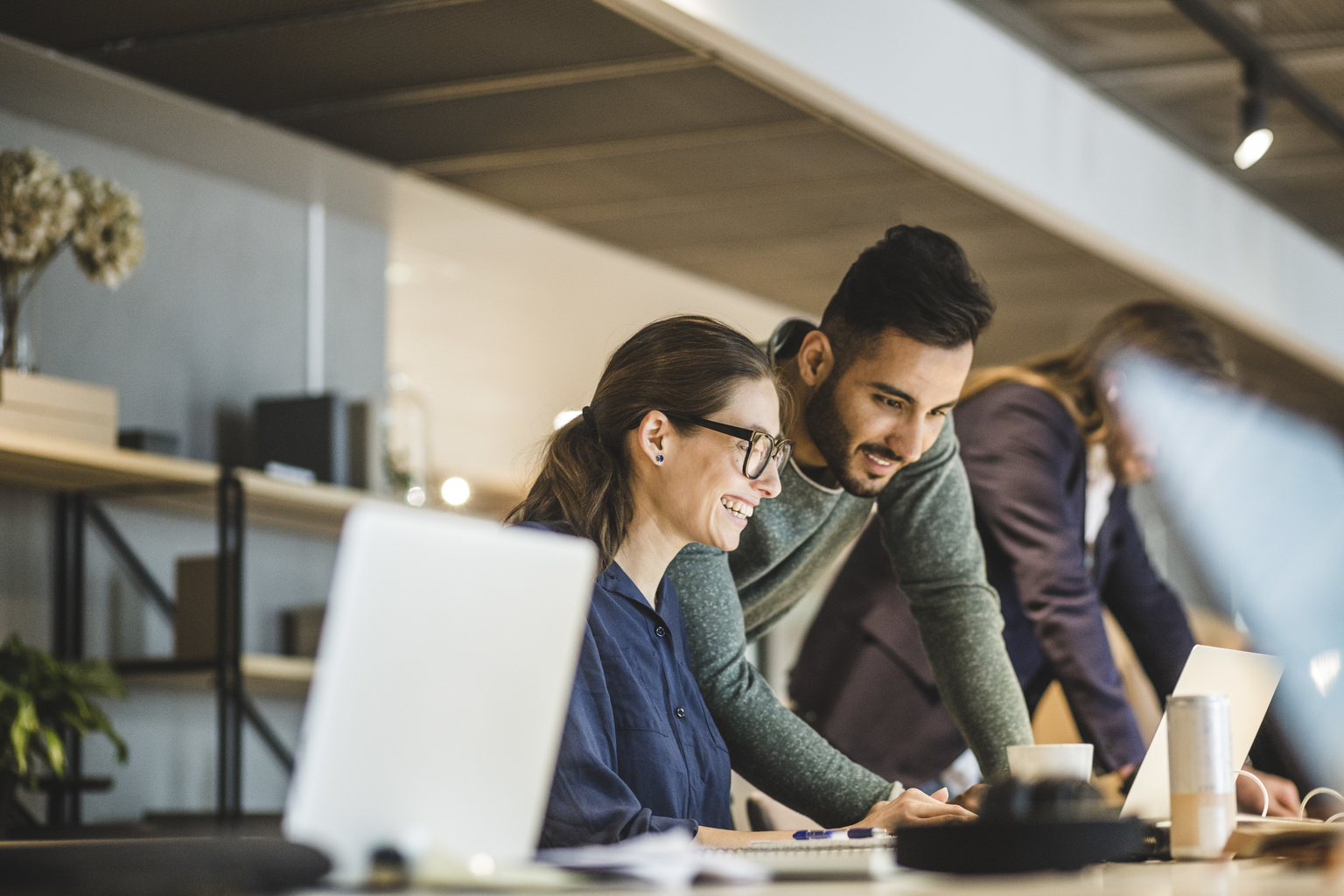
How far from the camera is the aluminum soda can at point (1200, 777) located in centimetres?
130

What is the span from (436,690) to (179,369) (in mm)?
3239

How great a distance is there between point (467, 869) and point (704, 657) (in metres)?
0.96

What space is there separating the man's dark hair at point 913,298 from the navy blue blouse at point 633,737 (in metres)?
0.44

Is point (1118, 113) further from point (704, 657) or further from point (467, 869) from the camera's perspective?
point (467, 869)

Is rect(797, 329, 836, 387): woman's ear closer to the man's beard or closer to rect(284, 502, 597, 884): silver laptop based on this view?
the man's beard

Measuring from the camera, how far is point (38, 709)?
3.02 meters

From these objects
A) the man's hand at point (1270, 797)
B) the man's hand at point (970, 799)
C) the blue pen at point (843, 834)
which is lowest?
the man's hand at point (1270, 797)

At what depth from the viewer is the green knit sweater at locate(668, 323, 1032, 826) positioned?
1830 millimetres

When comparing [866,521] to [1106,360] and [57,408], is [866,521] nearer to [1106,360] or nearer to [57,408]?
[1106,360]

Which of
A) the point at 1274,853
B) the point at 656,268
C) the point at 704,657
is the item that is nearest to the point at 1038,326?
the point at 656,268

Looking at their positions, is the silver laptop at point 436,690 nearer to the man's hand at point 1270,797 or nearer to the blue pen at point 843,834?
the blue pen at point 843,834

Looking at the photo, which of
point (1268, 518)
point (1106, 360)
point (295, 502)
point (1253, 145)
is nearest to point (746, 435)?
point (1106, 360)

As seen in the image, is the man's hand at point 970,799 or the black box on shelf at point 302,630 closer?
the man's hand at point 970,799

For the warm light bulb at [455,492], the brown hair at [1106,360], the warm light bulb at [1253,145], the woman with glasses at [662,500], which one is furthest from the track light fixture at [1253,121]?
the woman with glasses at [662,500]
